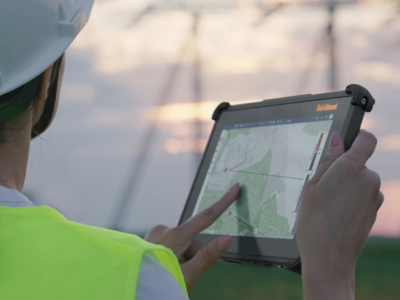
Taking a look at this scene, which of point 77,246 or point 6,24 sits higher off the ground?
point 6,24

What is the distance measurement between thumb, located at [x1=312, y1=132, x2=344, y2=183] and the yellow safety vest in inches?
17.4

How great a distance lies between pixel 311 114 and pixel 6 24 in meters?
0.79

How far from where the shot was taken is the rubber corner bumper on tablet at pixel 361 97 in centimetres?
121

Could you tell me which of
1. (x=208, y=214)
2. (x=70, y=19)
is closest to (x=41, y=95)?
(x=70, y=19)

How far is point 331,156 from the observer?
1073mm

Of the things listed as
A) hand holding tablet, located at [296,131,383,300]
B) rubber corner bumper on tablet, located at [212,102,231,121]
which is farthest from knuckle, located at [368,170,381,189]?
rubber corner bumper on tablet, located at [212,102,231,121]

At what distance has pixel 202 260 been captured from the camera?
4.13ft

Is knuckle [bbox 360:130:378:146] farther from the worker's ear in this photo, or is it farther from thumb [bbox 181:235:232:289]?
the worker's ear

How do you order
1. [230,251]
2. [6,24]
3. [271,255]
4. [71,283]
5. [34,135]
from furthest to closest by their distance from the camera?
1. [230,251]
2. [271,255]
3. [34,135]
4. [6,24]
5. [71,283]

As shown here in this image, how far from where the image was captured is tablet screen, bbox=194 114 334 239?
1.25 meters

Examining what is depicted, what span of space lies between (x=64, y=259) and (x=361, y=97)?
84 cm

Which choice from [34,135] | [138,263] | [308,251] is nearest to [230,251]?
[308,251]

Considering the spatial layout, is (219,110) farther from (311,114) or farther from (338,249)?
(338,249)

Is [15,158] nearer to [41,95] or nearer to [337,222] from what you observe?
[41,95]
